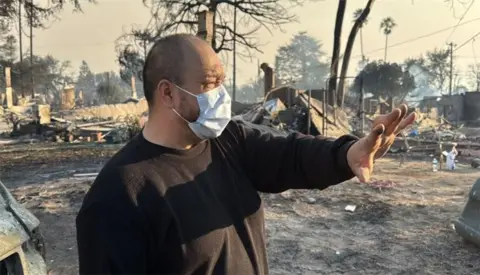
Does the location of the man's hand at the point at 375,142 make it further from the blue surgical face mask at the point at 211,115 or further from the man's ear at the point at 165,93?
the man's ear at the point at 165,93

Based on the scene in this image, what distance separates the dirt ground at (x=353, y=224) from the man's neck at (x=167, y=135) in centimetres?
317

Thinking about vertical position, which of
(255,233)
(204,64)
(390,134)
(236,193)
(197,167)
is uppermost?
(204,64)

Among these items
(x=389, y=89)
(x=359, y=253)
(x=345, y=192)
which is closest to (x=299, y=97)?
(x=345, y=192)

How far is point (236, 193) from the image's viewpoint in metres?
1.74

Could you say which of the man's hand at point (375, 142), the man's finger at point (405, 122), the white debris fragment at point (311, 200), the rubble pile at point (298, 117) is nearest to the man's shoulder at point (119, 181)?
the man's hand at point (375, 142)

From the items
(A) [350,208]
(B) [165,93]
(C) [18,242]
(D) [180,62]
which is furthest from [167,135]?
(A) [350,208]

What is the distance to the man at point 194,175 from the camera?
4.75 ft

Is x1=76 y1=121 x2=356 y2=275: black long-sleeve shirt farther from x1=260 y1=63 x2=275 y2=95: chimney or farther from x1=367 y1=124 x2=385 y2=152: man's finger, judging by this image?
x1=260 y1=63 x2=275 y2=95: chimney

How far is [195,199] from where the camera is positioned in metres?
1.57

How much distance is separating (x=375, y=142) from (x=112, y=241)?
96cm

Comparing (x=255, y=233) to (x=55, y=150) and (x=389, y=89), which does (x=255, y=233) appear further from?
(x=389, y=89)

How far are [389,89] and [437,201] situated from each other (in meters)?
42.2

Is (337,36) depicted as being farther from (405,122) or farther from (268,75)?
(405,122)

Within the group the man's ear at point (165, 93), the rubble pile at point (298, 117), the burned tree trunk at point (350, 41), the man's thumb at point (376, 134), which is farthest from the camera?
the burned tree trunk at point (350, 41)
